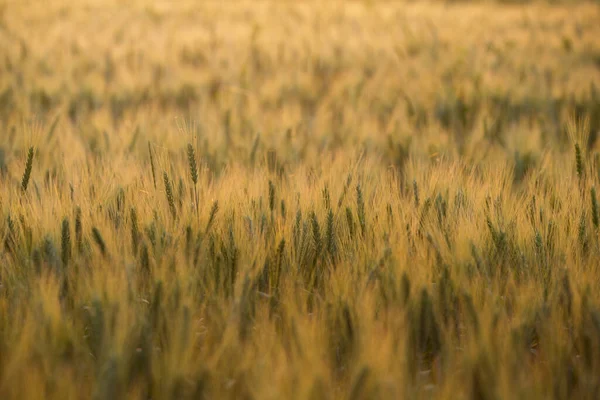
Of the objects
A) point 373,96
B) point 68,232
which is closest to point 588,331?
point 68,232

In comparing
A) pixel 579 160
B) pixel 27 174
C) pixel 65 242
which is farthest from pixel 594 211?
pixel 27 174

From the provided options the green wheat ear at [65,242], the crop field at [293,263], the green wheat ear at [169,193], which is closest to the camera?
the crop field at [293,263]

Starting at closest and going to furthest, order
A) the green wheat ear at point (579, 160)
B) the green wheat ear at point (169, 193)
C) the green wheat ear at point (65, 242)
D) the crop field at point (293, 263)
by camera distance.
Result: 1. the crop field at point (293, 263)
2. the green wheat ear at point (65, 242)
3. the green wheat ear at point (169, 193)
4. the green wheat ear at point (579, 160)

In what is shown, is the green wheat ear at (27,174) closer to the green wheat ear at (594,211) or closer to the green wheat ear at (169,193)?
the green wheat ear at (169,193)

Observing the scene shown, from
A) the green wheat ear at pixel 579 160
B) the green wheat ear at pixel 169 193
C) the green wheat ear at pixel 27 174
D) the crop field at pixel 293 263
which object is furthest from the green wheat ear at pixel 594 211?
the green wheat ear at pixel 27 174

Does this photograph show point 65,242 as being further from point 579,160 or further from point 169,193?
point 579,160

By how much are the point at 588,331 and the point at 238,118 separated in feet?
6.12

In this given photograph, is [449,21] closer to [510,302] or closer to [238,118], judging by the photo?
[238,118]

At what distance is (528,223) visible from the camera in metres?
1.31

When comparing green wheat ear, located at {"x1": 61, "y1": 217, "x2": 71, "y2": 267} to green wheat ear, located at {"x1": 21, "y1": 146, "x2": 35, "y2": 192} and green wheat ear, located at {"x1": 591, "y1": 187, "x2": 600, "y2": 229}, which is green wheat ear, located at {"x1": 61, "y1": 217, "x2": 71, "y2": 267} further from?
green wheat ear, located at {"x1": 591, "y1": 187, "x2": 600, "y2": 229}

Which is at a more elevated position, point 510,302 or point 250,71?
point 250,71

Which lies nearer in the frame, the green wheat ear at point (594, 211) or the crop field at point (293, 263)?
the crop field at point (293, 263)

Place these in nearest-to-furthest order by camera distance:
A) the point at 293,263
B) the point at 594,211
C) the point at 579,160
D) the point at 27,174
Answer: the point at 293,263
the point at 594,211
the point at 27,174
the point at 579,160

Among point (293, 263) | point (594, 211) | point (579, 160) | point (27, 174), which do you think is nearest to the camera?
point (293, 263)
